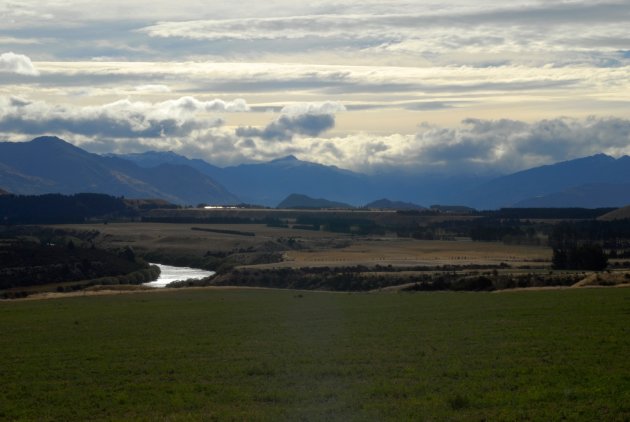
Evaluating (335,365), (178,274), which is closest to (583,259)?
(178,274)

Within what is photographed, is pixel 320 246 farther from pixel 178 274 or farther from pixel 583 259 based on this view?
pixel 583 259

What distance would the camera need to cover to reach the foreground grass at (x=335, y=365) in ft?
53.5

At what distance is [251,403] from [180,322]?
17202 millimetres

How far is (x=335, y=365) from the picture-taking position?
20938mm

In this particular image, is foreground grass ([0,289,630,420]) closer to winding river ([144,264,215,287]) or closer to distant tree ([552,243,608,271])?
distant tree ([552,243,608,271])

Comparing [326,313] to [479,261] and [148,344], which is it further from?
[479,261]

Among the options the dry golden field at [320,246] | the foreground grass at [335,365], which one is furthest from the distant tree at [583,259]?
the foreground grass at [335,365]

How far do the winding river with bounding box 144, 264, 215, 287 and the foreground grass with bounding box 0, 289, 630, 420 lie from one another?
60764 millimetres

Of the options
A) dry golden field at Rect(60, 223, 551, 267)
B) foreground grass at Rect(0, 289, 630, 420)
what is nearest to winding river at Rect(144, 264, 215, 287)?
dry golden field at Rect(60, 223, 551, 267)

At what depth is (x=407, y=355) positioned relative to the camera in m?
21.9

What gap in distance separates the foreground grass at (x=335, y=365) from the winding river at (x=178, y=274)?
60.8 meters

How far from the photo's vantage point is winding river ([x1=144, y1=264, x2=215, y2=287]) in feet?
315

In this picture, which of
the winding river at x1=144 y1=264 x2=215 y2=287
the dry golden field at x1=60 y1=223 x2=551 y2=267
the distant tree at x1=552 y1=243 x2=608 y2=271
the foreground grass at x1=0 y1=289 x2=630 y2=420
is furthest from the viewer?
the winding river at x1=144 y1=264 x2=215 y2=287

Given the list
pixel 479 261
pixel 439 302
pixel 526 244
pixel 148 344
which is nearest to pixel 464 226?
pixel 526 244
